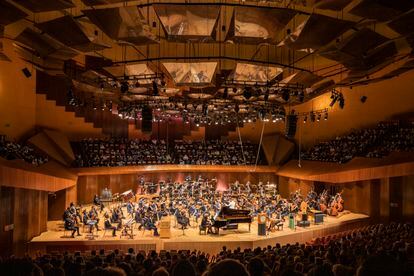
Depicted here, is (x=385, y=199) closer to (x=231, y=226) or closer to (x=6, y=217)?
(x=231, y=226)

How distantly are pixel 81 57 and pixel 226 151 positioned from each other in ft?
34.6

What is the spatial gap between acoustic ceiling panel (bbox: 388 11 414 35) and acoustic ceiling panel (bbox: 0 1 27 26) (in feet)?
29.6

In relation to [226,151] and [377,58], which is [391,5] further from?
[226,151]

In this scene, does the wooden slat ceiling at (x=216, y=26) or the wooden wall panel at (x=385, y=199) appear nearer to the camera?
the wooden slat ceiling at (x=216, y=26)

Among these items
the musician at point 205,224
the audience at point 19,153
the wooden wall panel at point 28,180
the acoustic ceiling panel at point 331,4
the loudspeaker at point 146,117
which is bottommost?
the musician at point 205,224

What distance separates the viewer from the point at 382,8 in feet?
27.6

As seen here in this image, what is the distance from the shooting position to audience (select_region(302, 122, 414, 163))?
16281 millimetres

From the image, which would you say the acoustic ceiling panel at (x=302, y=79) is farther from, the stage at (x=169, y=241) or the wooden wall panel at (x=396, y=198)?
the wooden wall panel at (x=396, y=198)

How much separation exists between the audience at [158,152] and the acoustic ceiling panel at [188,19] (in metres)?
12.9

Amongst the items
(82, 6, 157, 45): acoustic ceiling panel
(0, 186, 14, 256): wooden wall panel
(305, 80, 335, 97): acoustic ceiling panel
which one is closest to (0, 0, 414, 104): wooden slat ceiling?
(82, 6, 157, 45): acoustic ceiling panel

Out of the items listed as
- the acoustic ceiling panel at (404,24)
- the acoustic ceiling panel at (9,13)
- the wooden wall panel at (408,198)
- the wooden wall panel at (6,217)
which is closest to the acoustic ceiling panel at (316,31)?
the acoustic ceiling panel at (404,24)

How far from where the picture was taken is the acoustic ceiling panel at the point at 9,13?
27.0ft

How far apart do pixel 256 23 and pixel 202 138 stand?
17869 mm

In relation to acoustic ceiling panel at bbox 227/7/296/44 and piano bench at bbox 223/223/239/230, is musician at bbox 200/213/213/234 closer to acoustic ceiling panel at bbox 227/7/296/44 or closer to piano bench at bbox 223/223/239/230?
piano bench at bbox 223/223/239/230
